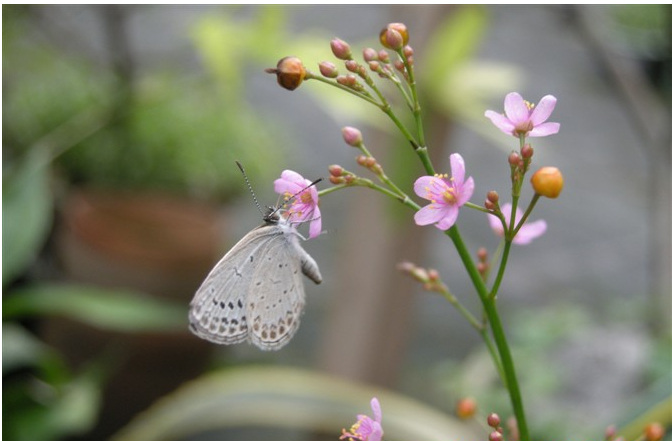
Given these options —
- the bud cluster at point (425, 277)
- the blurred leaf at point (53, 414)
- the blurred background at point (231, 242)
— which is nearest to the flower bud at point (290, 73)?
the bud cluster at point (425, 277)

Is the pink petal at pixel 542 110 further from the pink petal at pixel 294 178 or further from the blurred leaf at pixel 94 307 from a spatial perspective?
the blurred leaf at pixel 94 307

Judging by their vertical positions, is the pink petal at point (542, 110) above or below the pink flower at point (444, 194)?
above

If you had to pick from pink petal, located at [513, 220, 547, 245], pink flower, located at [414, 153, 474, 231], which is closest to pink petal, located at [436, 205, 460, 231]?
pink flower, located at [414, 153, 474, 231]

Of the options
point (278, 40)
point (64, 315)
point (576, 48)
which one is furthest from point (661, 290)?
point (576, 48)

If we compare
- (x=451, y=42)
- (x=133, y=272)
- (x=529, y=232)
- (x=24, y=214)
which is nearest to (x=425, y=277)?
(x=529, y=232)

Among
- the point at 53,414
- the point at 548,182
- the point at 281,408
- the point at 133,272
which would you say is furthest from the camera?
the point at 133,272

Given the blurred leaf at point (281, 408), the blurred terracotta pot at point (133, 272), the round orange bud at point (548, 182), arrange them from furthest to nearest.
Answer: the blurred terracotta pot at point (133, 272), the blurred leaf at point (281, 408), the round orange bud at point (548, 182)

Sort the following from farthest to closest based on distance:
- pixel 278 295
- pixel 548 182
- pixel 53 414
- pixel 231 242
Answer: pixel 231 242
pixel 53 414
pixel 278 295
pixel 548 182

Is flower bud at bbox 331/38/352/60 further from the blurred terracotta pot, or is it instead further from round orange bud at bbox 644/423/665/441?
the blurred terracotta pot

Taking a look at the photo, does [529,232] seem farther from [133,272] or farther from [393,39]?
[133,272]
